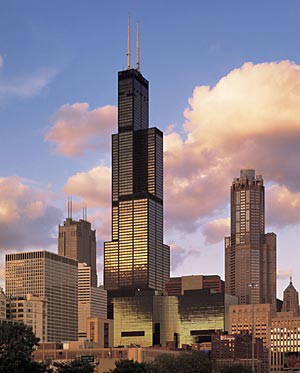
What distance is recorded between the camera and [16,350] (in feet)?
398

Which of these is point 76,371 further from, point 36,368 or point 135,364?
point 36,368

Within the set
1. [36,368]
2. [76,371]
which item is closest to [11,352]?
[36,368]

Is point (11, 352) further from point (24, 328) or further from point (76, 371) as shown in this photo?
point (76, 371)

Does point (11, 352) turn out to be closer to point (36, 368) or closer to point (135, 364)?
point (36, 368)

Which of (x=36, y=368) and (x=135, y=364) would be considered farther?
(x=135, y=364)

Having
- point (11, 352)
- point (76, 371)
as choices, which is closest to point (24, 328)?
point (11, 352)

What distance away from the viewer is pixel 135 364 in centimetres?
15462

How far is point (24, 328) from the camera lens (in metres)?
126

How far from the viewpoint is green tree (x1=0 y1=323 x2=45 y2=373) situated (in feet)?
386

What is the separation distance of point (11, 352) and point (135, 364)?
39817mm

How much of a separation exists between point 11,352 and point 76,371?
1500 inches

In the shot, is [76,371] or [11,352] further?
[76,371]

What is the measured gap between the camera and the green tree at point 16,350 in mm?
117750

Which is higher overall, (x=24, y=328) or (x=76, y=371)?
(x=24, y=328)
